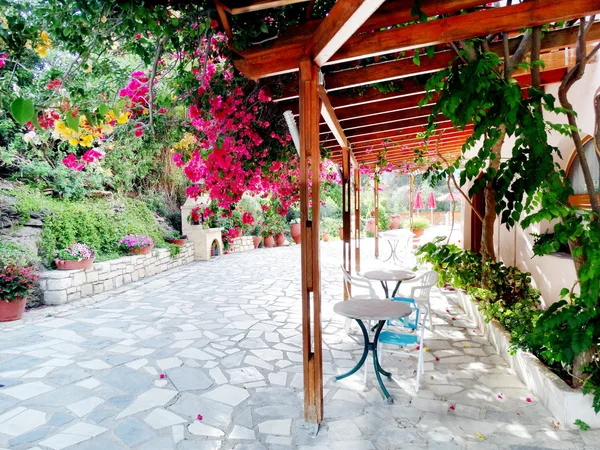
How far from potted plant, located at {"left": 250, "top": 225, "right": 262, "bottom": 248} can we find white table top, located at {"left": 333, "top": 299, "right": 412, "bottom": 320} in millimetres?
9741

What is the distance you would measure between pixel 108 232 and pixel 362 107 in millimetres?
5832

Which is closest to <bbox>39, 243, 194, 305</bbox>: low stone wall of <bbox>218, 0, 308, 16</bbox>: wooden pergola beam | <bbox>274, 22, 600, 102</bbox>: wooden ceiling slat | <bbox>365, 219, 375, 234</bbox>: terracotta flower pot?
<bbox>274, 22, 600, 102</bbox>: wooden ceiling slat

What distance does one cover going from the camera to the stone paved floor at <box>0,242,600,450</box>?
2.35m

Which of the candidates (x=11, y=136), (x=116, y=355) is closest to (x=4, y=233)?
(x=11, y=136)

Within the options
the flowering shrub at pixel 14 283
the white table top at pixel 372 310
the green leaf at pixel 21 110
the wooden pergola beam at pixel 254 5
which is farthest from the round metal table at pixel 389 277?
the flowering shrub at pixel 14 283

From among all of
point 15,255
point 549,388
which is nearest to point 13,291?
point 15,255

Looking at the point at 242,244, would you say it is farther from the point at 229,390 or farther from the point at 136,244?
the point at 229,390

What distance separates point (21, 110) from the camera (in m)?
1.18

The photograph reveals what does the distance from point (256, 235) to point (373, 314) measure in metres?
10.4

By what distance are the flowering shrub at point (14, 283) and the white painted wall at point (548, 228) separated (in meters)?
5.77

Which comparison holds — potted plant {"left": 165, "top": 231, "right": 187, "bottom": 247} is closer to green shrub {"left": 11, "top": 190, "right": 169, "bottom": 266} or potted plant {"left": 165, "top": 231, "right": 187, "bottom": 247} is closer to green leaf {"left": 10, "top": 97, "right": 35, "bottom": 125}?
green shrub {"left": 11, "top": 190, "right": 169, "bottom": 266}

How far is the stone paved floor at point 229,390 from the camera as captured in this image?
7.72 ft

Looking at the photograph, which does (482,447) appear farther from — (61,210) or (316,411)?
(61,210)

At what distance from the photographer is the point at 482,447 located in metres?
2.23
